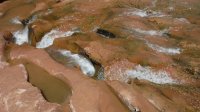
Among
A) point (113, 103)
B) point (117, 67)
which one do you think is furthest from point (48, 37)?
point (113, 103)

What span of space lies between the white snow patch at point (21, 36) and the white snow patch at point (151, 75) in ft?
27.2

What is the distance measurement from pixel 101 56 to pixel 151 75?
120 inches

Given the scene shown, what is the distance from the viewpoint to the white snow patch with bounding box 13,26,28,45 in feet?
75.8

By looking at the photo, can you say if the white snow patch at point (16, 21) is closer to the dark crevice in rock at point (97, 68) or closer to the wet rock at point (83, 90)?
the wet rock at point (83, 90)

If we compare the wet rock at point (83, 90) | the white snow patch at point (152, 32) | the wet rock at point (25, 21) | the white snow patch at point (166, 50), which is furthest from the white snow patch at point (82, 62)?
the wet rock at point (25, 21)

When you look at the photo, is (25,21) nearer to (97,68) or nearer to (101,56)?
(101,56)

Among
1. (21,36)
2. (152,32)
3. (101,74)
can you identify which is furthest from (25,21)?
(101,74)

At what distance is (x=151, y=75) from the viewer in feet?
59.4

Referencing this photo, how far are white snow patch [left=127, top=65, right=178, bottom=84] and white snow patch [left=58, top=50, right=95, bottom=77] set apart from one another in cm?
204

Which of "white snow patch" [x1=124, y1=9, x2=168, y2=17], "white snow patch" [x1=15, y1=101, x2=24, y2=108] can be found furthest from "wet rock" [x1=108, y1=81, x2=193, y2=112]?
"white snow patch" [x1=124, y1=9, x2=168, y2=17]

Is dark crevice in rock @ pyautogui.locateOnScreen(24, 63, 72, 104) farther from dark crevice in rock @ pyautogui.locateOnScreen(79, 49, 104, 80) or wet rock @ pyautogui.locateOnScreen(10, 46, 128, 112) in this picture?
dark crevice in rock @ pyautogui.locateOnScreen(79, 49, 104, 80)

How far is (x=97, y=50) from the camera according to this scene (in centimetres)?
1973

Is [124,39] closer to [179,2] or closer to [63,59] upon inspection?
[63,59]

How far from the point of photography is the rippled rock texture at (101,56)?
15273mm
